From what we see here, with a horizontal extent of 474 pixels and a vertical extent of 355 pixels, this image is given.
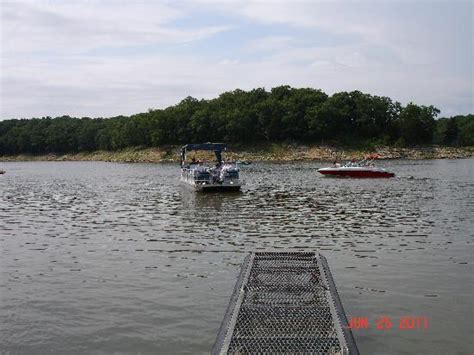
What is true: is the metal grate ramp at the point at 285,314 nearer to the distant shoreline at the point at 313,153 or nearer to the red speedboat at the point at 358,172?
the red speedboat at the point at 358,172

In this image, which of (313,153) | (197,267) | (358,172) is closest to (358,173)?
(358,172)

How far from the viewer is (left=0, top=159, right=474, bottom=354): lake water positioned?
39.4ft

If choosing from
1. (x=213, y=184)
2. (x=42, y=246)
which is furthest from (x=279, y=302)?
(x=213, y=184)

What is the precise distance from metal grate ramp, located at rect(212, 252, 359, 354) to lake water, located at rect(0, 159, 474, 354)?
3.77 feet

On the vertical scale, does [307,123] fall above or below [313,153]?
above

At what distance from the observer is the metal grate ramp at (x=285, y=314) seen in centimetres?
906

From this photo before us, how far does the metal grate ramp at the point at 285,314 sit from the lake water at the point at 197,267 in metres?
1.15

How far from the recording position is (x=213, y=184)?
46719 millimetres

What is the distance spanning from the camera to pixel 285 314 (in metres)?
10.9

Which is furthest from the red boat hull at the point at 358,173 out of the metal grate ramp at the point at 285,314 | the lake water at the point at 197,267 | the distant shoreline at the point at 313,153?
the distant shoreline at the point at 313,153

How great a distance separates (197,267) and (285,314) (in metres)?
7.83

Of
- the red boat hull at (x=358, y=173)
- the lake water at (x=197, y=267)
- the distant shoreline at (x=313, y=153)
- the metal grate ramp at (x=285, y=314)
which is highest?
the distant shoreline at (x=313, y=153)

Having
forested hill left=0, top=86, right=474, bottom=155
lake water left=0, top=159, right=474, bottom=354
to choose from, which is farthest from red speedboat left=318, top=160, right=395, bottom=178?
forested hill left=0, top=86, right=474, bottom=155

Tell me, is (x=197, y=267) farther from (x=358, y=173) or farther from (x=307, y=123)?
(x=307, y=123)
